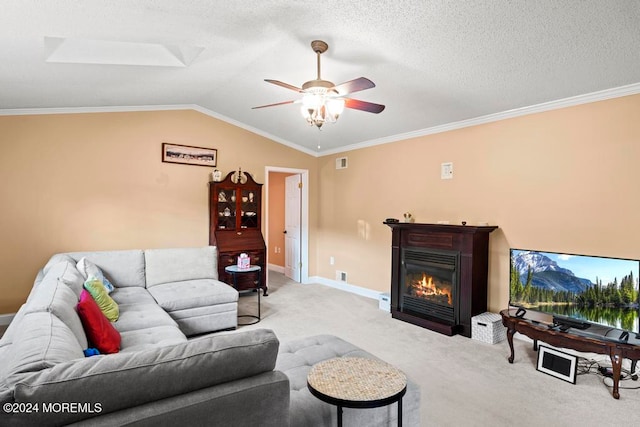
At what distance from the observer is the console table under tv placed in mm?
2582

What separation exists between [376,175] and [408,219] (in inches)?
38.6

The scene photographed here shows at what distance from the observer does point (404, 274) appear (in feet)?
14.9

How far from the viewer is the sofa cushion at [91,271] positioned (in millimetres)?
3649

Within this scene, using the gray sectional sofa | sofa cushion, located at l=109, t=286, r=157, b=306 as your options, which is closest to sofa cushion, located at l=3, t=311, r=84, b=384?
the gray sectional sofa

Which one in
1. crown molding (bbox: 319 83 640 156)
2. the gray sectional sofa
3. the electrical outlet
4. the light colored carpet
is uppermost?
crown molding (bbox: 319 83 640 156)

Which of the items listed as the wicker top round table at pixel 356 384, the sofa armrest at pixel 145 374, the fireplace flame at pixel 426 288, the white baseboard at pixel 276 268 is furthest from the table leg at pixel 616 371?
the white baseboard at pixel 276 268

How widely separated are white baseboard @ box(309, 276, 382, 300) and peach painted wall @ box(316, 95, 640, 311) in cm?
9

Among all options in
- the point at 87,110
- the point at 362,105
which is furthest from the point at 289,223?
Answer: the point at 362,105

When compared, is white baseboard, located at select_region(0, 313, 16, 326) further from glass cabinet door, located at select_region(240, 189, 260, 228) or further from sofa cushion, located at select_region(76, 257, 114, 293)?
glass cabinet door, located at select_region(240, 189, 260, 228)

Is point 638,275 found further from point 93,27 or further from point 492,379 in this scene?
point 93,27

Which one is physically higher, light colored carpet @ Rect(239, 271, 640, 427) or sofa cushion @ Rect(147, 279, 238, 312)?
sofa cushion @ Rect(147, 279, 238, 312)

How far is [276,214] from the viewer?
24.9 feet

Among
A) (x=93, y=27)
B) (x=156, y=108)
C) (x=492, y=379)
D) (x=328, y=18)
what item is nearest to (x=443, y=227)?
(x=492, y=379)

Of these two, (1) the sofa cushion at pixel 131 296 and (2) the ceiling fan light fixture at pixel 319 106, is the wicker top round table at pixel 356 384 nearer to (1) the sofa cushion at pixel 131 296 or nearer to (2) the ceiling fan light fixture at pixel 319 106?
(2) the ceiling fan light fixture at pixel 319 106
